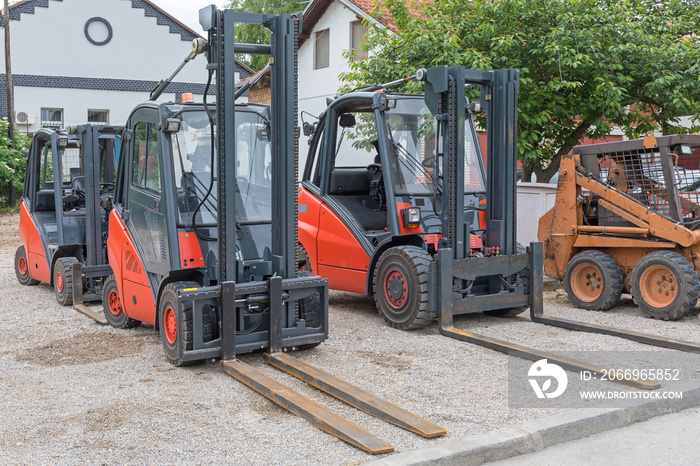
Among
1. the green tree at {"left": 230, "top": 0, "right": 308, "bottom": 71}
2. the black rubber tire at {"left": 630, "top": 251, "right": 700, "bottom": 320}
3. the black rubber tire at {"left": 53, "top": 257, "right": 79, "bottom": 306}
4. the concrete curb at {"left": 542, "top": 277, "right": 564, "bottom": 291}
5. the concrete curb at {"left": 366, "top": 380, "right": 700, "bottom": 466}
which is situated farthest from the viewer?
the green tree at {"left": 230, "top": 0, "right": 308, "bottom": 71}

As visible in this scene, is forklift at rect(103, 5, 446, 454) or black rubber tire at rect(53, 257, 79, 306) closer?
forklift at rect(103, 5, 446, 454)

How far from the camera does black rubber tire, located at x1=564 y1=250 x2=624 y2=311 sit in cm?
913

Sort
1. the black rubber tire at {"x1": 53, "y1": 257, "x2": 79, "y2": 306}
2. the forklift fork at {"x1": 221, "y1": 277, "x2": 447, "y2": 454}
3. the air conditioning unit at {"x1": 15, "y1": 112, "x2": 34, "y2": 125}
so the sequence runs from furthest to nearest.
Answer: the air conditioning unit at {"x1": 15, "y1": 112, "x2": 34, "y2": 125}
the black rubber tire at {"x1": 53, "y1": 257, "x2": 79, "y2": 306}
the forklift fork at {"x1": 221, "y1": 277, "x2": 447, "y2": 454}

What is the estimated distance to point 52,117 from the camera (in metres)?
27.5

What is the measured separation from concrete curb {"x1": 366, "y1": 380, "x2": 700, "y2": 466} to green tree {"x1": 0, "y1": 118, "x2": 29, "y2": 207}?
21.2 metres

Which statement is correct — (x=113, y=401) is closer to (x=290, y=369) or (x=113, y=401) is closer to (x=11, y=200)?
(x=290, y=369)

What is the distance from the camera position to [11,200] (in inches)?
938

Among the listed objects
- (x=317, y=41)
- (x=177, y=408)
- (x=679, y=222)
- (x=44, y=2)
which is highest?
(x=44, y=2)

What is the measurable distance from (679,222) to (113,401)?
21.0 feet

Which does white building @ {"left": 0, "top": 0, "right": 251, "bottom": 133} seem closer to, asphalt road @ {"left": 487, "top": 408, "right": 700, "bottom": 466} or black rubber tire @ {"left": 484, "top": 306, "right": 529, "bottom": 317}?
black rubber tire @ {"left": 484, "top": 306, "right": 529, "bottom": 317}

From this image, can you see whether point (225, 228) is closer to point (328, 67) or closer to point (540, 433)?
point (540, 433)

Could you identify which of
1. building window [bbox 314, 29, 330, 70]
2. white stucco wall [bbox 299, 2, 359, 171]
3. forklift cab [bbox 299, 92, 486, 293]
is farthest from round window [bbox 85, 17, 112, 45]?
forklift cab [bbox 299, 92, 486, 293]

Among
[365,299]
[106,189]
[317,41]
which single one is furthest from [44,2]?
[365,299]

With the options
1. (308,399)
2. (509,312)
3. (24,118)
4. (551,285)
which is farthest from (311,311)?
(24,118)
